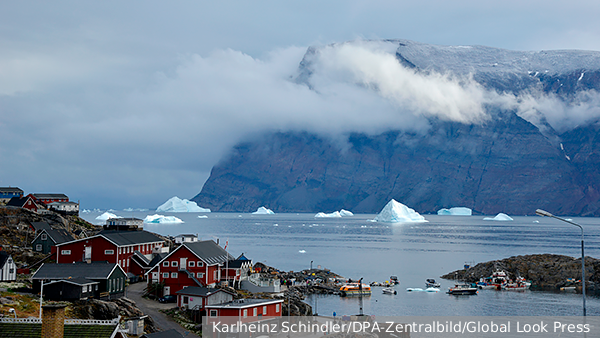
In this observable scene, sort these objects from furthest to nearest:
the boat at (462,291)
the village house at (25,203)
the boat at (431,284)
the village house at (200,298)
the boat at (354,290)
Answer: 1. the village house at (25,203)
2. the boat at (431,284)
3. the boat at (462,291)
4. the boat at (354,290)
5. the village house at (200,298)

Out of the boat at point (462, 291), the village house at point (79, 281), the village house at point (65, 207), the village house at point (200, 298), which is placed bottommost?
the boat at point (462, 291)

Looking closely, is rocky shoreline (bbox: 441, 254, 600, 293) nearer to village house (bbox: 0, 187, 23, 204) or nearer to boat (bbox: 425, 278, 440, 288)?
boat (bbox: 425, 278, 440, 288)

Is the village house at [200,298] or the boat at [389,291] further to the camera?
the boat at [389,291]

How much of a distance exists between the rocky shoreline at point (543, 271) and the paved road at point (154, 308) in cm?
5006

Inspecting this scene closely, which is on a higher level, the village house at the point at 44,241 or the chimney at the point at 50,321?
the village house at the point at 44,241

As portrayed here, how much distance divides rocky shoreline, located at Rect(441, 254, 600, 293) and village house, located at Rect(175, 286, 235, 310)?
49133 mm

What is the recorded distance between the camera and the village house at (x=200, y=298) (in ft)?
122

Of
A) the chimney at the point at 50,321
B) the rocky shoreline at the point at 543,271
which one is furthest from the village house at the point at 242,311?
the rocky shoreline at the point at 543,271

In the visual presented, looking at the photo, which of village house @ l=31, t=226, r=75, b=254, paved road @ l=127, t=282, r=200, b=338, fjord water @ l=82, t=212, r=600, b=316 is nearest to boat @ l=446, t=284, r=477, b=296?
fjord water @ l=82, t=212, r=600, b=316

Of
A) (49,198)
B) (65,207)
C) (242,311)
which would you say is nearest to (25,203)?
(65,207)

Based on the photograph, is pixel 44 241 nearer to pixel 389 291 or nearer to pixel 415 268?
pixel 389 291

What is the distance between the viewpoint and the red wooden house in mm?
43656

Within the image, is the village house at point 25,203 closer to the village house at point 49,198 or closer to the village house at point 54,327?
the village house at point 49,198

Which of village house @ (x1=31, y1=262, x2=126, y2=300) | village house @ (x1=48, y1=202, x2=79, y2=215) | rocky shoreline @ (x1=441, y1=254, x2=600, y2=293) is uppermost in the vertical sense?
village house @ (x1=48, y1=202, x2=79, y2=215)
